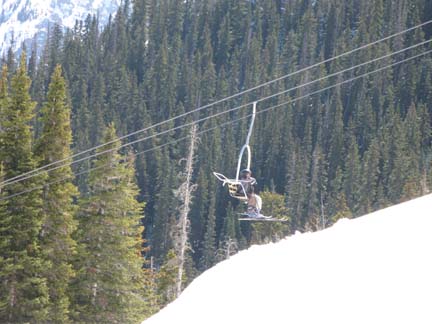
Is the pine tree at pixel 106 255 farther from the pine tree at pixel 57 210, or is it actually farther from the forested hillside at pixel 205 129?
the pine tree at pixel 57 210

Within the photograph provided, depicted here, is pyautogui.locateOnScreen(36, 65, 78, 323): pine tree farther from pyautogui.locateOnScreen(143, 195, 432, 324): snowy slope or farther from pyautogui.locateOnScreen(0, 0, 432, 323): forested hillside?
pyautogui.locateOnScreen(143, 195, 432, 324): snowy slope

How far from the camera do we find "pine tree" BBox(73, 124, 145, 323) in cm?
2658

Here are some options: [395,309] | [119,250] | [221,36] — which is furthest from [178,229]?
[221,36]

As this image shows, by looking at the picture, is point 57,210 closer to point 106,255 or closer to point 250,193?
point 106,255

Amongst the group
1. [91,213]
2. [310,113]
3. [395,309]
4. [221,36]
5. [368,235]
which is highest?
[221,36]

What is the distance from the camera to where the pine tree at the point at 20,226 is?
2417cm

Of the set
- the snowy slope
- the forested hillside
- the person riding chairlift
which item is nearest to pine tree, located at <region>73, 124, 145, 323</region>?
the forested hillside

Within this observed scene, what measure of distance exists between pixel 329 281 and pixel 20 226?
15916 millimetres

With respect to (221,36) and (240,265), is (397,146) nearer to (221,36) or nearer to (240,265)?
(221,36)

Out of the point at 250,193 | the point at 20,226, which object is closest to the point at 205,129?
the point at 20,226

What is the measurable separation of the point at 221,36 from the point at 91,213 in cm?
14380

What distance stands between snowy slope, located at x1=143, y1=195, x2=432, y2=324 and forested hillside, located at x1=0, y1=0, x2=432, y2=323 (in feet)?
45.4

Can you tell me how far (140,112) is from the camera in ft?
484

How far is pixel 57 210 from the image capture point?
2544 centimetres
